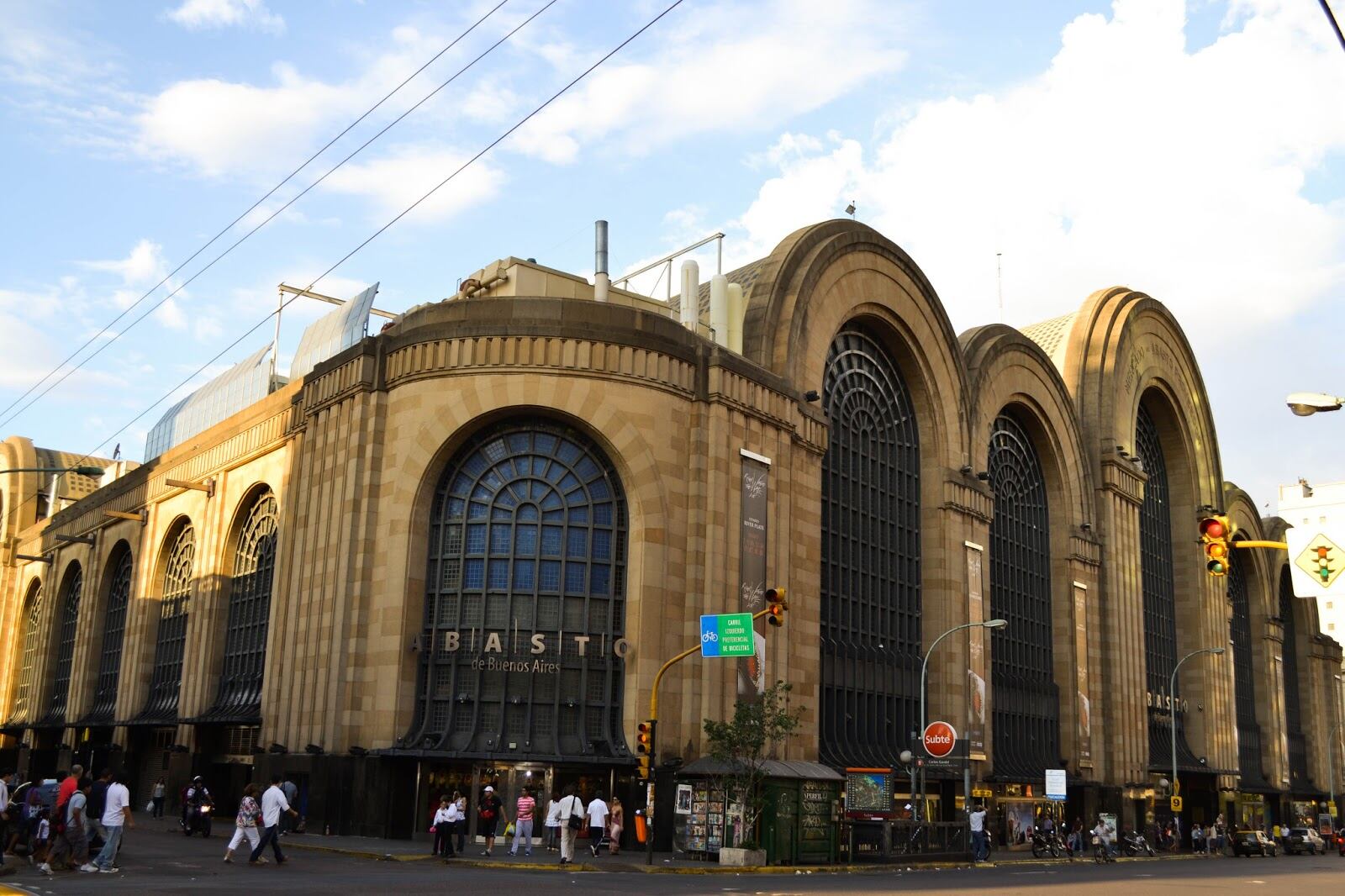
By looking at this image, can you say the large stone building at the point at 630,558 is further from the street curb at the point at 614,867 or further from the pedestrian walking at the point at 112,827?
the pedestrian walking at the point at 112,827

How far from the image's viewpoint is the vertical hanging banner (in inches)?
1580

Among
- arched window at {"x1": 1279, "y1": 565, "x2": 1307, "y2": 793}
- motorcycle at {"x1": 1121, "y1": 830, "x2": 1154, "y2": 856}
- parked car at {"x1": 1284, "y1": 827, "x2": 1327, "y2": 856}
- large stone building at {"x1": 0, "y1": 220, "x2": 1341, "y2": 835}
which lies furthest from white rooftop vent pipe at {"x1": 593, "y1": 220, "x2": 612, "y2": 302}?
arched window at {"x1": 1279, "y1": 565, "x2": 1307, "y2": 793}

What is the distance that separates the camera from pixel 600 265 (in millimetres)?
44344

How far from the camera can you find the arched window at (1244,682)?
7912 cm

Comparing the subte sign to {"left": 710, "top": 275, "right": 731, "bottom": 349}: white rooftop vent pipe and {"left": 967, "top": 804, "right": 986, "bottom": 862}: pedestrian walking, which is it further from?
{"left": 710, "top": 275, "right": 731, "bottom": 349}: white rooftop vent pipe

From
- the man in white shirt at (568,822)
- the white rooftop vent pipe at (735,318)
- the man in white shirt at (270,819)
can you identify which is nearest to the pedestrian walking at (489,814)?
the man in white shirt at (568,822)

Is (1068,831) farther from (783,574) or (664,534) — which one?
(664,534)

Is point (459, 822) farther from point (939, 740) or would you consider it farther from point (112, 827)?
point (939, 740)

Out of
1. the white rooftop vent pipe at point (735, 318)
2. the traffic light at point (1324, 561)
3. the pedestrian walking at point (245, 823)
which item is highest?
the white rooftop vent pipe at point (735, 318)

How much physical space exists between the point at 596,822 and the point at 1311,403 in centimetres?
2192

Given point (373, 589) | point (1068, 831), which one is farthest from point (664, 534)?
point (1068, 831)

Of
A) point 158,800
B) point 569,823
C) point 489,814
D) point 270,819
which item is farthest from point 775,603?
point 158,800

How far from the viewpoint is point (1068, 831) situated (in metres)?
55.1

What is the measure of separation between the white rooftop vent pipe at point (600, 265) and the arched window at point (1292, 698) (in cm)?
6640
